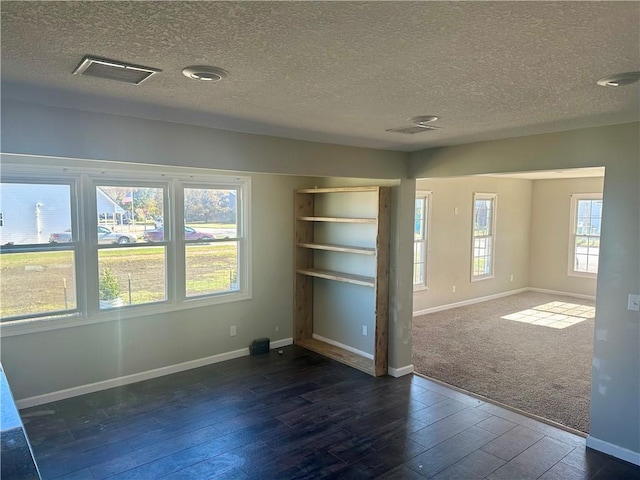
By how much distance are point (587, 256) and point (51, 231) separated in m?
9.58

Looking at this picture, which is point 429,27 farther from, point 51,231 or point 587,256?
point 587,256

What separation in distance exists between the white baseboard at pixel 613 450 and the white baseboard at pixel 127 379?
3.69 m

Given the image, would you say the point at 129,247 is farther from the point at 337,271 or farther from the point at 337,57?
the point at 337,57

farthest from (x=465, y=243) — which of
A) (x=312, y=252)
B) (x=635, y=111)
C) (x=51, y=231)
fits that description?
(x=51, y=231)

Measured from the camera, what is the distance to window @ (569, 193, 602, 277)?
882 centimetres

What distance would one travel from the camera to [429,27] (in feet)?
4.81

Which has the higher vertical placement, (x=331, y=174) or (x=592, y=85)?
(x=592, y=85)

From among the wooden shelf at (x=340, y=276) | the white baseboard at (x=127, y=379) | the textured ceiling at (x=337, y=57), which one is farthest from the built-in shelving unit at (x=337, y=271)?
the textured ceiling at (x=337, y=57)

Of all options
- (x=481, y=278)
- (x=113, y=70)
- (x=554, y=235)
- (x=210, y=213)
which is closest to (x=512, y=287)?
(x=481, y=278)

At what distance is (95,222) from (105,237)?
0.66ft

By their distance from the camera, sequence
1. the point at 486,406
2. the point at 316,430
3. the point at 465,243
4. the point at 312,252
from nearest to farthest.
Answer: the point at 316,430 < the point at 486,406 < the point at 312,252 < the point at 465,243

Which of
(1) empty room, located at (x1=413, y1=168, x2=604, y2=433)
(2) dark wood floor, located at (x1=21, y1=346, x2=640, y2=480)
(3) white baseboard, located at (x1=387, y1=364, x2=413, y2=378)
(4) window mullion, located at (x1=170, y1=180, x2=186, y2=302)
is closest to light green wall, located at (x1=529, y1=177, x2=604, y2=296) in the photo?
(1) empty room, located at (x1=413, y1=168, x2=604, y2=433)

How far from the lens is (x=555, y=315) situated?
7.57m

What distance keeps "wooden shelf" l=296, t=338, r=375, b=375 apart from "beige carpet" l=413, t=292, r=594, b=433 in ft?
2.12
